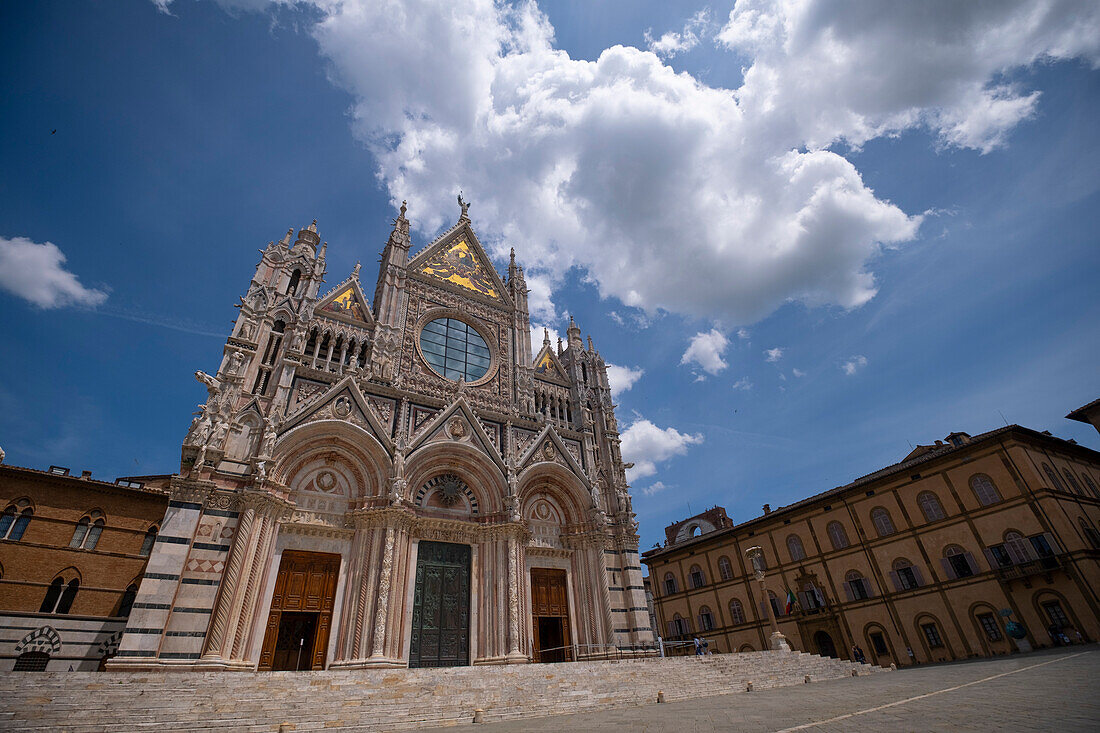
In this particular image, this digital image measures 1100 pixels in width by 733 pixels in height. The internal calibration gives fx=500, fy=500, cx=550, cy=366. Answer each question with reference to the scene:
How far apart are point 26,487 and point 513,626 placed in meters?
20.1

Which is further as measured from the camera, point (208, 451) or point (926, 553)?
point (926, 553)

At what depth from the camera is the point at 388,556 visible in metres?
16.6

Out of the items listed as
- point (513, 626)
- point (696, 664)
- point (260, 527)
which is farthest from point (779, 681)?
point (260, 527)

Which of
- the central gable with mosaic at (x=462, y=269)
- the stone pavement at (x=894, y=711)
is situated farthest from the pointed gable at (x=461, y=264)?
the stone pavement at (x=894, y=711)

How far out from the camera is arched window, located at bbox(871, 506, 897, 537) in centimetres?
2733

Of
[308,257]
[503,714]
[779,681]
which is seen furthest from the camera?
[308,257]

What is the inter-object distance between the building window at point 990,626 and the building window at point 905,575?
8.69ft

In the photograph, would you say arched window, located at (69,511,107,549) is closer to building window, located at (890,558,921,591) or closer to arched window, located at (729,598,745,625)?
arched window, located at (729,598,745,625)

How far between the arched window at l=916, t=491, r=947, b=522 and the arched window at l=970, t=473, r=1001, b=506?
1667 millimetres

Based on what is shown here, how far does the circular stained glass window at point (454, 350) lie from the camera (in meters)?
23.1

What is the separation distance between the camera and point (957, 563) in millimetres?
24500

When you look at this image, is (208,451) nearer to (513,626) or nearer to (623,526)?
(513,626)

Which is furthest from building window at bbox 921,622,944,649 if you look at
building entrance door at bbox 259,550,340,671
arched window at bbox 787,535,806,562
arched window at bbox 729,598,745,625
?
building entrance door at bbox 259,550,340,671

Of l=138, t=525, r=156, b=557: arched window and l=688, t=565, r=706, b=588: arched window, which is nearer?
l=138, t=525, r=156, b=557: arched window
